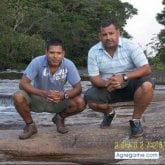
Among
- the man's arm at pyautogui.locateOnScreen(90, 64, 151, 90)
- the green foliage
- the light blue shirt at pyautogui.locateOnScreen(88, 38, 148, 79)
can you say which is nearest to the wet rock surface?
the man's arm at pyautogui.locateOnScreen(90, 64, 151, 90)

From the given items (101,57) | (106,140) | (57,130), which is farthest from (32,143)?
(101,57)

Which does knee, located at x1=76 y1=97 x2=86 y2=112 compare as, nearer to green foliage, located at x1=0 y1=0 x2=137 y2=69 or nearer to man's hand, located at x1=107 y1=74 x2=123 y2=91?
man's hand, located at x1=107 y1=74 x2=123 y2=91

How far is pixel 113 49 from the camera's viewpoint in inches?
262

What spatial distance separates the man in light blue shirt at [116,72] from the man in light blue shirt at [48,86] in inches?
8.7

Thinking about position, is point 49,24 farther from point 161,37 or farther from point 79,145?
point 79,145

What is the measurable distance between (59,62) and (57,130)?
3.00 feet

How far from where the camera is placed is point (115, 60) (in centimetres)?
661

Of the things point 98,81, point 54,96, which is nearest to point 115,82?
point 98,81

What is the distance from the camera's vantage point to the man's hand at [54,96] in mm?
6492

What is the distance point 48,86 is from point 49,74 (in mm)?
158

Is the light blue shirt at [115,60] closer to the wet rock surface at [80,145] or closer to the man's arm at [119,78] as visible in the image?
the man's arm at [119,78]

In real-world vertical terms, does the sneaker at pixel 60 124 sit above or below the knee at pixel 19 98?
below

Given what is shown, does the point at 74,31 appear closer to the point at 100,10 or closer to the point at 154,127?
the point at 100,10

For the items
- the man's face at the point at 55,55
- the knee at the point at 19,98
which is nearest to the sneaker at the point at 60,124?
the knee at the point at 19,98
